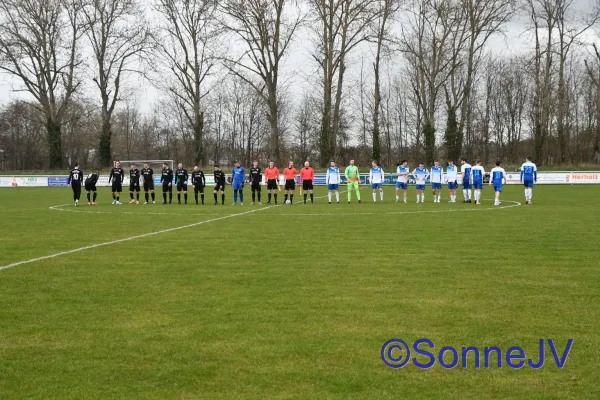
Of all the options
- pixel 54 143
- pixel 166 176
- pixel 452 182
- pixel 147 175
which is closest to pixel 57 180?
pixel 54 143

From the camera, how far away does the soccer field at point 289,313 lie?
463cm

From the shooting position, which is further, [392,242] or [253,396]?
[392,242]

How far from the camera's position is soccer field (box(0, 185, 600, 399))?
15.2 ft

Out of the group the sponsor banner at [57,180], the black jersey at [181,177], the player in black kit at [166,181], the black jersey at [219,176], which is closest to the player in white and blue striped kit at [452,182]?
the black jersey at [219,176]

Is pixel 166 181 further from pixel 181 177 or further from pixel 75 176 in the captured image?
pixel 75 176

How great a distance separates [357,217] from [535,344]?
13163mm

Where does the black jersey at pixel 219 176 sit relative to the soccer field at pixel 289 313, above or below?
above

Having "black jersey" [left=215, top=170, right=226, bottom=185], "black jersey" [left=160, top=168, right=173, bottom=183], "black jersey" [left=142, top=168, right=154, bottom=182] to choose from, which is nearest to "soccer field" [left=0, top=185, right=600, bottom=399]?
"black jersey" [left=215, top=170, right=226, bottom=185]

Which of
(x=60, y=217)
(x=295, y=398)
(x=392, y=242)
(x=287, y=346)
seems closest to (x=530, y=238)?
(x=392, y=242)

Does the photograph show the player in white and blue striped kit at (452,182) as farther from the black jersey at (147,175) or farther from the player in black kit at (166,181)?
the black jersey at (147,175)

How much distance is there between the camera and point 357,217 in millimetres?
18562

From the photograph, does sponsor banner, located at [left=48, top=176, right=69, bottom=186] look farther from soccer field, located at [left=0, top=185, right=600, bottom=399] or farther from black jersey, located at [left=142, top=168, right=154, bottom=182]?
soccer field, located at [left=0, top=185, right=600, bottom=399]

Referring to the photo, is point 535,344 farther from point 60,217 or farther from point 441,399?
point 60,217

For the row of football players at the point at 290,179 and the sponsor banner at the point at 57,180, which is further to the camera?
the sponsor banner at the point at 57,180
